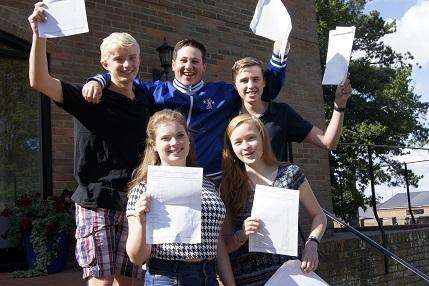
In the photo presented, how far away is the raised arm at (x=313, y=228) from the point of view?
239cm

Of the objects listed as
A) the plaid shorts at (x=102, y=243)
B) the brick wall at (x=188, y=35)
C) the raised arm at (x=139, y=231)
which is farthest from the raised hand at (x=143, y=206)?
the brick wall at (x=188, y=35)

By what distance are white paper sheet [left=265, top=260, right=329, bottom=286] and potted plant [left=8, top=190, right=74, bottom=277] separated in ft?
9.58

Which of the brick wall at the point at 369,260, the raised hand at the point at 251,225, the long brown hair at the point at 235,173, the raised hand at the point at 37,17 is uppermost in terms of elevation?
the raised hand at the point at 37,17

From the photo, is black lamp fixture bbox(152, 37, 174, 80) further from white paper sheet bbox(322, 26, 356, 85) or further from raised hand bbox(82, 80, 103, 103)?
raised hand bbox(82, 80, 103, 103)

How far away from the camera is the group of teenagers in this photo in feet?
7.09

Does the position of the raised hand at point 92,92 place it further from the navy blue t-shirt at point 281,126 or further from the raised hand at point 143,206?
the navy blue t-shirt at point 281,126

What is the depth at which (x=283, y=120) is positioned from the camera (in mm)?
2855

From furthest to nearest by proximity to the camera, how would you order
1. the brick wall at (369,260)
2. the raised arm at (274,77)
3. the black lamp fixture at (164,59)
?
the black lamp fixture at (164,59), the brick wall at (369,260), the raised arm at (274,77)

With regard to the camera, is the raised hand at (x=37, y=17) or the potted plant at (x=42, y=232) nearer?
the raised hand at (x=37, y=17)

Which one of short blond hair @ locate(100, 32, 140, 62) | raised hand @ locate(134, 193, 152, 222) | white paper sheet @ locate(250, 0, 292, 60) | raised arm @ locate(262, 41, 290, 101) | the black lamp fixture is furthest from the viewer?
the black lamp fixture

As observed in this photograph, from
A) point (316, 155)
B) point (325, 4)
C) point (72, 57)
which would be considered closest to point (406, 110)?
point (325, 4)

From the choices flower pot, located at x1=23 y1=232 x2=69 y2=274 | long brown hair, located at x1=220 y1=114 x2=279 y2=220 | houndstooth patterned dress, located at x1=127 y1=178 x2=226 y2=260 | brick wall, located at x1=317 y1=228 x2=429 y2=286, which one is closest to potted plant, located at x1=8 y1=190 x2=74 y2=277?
flower pot, located at x1=23 y1=232 x2=69 y2=274

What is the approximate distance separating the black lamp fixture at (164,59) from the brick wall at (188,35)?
84mm

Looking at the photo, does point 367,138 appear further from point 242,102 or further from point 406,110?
point 242,102
